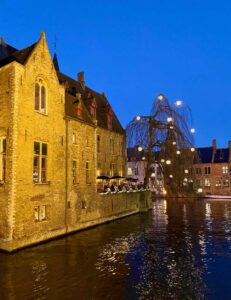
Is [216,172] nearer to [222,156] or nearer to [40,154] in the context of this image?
[222,156]

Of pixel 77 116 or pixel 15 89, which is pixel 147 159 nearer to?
pixel 77 116

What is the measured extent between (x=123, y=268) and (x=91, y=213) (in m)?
10.9

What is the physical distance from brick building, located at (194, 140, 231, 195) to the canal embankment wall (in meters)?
33.9

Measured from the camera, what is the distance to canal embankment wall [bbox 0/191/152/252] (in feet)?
49.4

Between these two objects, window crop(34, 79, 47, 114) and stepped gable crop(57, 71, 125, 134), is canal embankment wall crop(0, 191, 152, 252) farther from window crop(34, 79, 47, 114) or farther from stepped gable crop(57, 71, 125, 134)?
stepped gable crop(57, 71, 125, 134)

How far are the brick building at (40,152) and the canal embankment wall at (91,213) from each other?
0.23 feet

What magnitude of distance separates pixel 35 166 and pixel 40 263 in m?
6.15

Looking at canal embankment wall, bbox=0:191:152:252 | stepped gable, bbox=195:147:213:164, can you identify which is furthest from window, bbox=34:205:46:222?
stepped gable, bbox=195:147:213:164

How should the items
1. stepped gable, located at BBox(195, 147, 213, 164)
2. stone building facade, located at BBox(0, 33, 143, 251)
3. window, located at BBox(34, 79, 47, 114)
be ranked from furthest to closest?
stepped gable, located at BBox(195, 147, 213, 164) → window, located at BBox(34, 79, 47, 114) → stone building facade, located at BBox(0, 33, 143, 251)

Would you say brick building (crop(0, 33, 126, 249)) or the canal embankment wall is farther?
the canal embankment wall

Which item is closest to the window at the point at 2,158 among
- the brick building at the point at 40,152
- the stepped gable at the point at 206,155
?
the brick building at the point at 40,152

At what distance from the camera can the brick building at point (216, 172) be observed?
62.8 meters

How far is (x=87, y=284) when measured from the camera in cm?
973

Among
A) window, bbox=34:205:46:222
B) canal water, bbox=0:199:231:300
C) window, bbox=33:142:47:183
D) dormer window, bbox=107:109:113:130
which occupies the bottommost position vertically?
canal water, bbox=0:199:231:300
